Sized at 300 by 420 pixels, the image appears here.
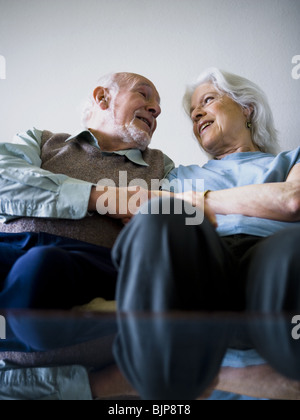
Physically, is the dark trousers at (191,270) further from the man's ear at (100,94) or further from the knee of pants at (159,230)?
the man's ear at (100,94)

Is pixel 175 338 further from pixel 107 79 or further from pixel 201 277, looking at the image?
pixel 107 79

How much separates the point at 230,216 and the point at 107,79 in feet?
2.52

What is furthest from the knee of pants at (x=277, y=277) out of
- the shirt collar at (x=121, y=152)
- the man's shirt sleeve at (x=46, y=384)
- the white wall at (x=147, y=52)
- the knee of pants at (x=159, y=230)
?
the white wall at (x=147, y=52)

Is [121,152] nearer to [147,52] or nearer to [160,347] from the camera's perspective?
[147,52]

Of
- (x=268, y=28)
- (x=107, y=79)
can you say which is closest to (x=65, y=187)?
(x=107, y=79)

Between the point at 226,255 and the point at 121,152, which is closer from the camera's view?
the point at 226,255

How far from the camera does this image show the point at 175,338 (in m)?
0.49

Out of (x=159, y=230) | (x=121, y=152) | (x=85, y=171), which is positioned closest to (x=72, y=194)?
(x=85, y=171)

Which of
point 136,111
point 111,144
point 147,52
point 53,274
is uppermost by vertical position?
point 147,52

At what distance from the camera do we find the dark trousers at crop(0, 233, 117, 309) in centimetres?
92

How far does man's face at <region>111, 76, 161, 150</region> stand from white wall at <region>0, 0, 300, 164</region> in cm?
29

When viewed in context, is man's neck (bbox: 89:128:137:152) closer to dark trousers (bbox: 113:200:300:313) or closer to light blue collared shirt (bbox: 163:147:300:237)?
light blue collared shirt (bbox: 163:147:300:237)

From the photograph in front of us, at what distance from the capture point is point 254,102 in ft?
5.70

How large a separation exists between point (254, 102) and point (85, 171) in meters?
0.72
